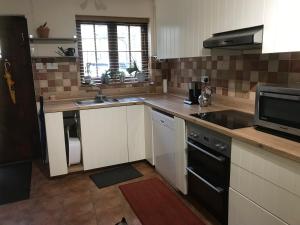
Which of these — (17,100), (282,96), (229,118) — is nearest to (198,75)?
(229,118)

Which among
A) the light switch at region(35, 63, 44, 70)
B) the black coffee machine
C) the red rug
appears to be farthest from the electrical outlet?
the light switch at region(35, 63, 44, 70)

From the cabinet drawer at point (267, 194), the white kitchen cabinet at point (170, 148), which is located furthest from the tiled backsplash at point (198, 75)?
the cabinet drawer at point (267, 194)

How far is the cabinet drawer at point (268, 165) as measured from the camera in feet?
4.12

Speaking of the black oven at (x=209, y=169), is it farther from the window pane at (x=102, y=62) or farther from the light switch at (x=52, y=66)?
the light switch at (x=52, y=66)

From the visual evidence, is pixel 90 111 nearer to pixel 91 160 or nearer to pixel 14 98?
pixel 91 160

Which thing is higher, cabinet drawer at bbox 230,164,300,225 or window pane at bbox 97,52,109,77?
window pane at bbox 97,52,109,77

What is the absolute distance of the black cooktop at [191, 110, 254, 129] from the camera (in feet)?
5.90

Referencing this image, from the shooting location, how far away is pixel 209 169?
1.99 m

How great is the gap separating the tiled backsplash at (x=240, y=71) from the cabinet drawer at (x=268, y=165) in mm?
707

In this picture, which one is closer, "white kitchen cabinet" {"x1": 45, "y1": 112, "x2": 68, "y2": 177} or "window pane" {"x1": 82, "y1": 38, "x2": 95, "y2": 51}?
"white kitchen cabinet" {"x1": 45, "y1": 112, "x2": 68, "y2": 177}

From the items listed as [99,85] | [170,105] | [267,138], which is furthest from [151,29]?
[267,138]

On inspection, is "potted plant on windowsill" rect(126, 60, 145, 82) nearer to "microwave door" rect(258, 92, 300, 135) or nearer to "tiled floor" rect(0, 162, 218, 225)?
"tiled floor" rect(0, 162, 218, 225)

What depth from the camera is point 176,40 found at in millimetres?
2713

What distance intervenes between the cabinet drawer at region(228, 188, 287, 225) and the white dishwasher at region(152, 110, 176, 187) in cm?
79
